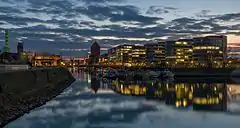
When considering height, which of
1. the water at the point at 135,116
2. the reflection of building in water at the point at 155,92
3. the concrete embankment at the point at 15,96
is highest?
the concrete embankment at the point at 15,96

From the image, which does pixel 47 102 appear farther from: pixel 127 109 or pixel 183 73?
pixel 183 73

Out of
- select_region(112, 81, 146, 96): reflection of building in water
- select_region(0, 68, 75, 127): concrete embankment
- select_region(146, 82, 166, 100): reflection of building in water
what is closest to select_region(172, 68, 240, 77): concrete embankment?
select_region(112, 81, 146, 96): reflection of building in water

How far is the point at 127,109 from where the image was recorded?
40.0 m

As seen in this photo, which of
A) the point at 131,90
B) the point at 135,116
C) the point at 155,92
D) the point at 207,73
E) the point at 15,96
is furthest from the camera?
the point at 207,73

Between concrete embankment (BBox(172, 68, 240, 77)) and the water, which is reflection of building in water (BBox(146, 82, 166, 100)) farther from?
concrete embankment (BBox(172, 68, 240, 77))

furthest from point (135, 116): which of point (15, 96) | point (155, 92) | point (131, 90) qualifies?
point (131, 90)

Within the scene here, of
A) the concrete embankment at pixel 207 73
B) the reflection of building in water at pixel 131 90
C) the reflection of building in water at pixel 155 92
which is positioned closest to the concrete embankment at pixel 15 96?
the reflection of building in water at pixel 155 92

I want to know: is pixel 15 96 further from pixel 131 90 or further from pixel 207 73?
pixel 207 73

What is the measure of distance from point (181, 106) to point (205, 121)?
33.1 ft

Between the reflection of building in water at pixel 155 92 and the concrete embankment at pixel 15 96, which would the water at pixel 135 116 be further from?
the reflection of building in water at pixel 155 92

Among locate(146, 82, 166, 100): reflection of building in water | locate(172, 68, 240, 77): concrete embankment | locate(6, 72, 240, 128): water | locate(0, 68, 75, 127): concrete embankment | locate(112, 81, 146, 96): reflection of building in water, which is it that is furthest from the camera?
locate(172, 68, 240, 77): concrete embankment

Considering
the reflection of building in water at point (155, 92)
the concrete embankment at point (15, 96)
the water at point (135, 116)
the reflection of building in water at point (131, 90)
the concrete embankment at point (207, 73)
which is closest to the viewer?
the water at point (135, 116)

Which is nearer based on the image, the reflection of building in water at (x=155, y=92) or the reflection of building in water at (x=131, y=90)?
the reflection of building in water at (x=155, y=92)

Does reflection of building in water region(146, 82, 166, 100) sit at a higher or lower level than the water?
lower
